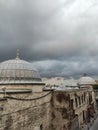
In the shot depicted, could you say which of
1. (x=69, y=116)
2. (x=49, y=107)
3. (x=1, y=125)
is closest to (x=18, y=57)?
(x=49, y=107)


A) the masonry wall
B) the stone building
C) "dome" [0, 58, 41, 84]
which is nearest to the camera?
the masonry wall

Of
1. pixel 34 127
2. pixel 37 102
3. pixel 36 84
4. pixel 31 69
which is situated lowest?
pixel 34 127

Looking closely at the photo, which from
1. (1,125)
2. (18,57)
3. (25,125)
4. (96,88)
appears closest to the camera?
(1,125)

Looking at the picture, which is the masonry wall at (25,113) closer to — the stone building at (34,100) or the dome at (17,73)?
the stone building at (34,100)

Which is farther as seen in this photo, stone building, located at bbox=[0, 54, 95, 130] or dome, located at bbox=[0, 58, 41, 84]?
dome, located at bbox=[0, 58, 41, 84]

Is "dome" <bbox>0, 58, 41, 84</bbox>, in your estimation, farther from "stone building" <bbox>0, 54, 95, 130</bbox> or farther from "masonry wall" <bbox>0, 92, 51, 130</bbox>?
"masonry wall" <bbox>0, 92, 51, 130</bbox>

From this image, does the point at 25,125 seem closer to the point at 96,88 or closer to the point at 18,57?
the point at 18,57

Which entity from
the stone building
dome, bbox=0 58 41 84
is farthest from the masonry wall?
dome, bbox=0 58 41 84

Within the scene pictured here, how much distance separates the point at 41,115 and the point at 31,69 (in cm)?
733

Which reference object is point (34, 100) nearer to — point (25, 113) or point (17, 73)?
point (25, 113)

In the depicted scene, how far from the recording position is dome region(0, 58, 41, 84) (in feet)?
93.2

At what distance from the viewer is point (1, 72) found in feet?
96.4

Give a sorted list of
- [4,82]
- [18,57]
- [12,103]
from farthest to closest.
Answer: [18,57], [4,82], [12,103]

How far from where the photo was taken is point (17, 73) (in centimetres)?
2892
